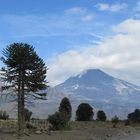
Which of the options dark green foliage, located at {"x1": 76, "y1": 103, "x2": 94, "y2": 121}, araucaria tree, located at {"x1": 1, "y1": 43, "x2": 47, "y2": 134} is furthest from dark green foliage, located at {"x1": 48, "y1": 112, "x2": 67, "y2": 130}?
dark green foliage, located at {"x1": 76, "y1": 103, "x2": 94, "y2": 121}

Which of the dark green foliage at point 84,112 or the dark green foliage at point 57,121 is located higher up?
the dark green foliage at point 84,112

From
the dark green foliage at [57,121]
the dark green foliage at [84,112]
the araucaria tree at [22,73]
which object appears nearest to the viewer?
the araucaria tree at [22,73]

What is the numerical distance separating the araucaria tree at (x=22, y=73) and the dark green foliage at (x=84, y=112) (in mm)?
47260

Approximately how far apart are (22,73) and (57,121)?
11.6m

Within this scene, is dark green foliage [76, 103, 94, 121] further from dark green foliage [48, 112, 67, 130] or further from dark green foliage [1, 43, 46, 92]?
dark green foliage [1, 43, 46, 92]

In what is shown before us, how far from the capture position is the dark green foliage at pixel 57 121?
6263cm

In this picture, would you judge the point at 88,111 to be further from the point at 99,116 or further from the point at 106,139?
the point at 106,139

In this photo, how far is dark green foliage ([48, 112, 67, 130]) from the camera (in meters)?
62.6

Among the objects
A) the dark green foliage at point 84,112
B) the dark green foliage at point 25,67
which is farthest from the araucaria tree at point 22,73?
the dark green foliage at point 84,112

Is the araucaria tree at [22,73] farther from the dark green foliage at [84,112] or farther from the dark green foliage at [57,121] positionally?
the dark green foliage at [84,112]

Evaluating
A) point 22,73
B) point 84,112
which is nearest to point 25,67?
point 22,73

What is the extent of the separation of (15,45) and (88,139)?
11.2 meters

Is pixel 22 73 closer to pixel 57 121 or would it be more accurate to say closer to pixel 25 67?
pixel 25 67

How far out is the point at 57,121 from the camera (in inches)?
2462
